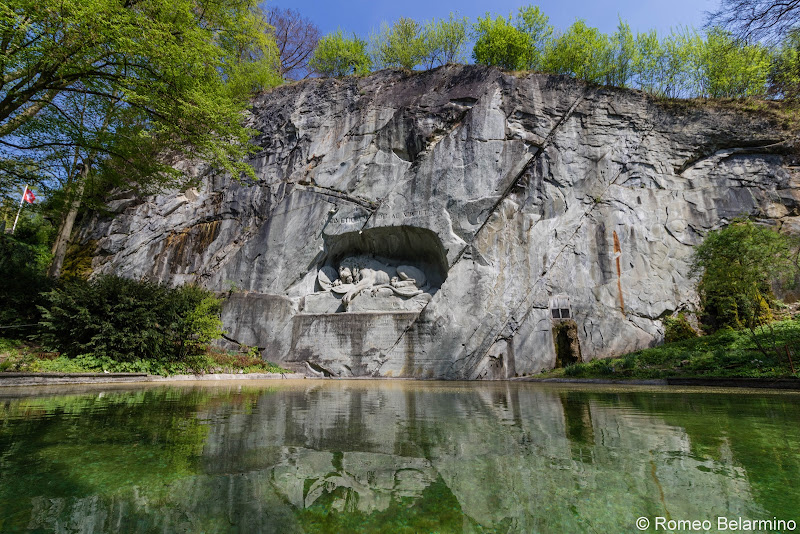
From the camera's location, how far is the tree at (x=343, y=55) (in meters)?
19.8

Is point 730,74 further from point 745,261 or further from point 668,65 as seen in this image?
point 745,261

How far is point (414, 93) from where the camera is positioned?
15.9 m

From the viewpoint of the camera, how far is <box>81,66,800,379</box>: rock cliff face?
11.7 m

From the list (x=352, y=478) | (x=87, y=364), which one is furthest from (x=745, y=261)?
(x=87, y=364)

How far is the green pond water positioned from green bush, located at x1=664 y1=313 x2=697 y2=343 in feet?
31.7

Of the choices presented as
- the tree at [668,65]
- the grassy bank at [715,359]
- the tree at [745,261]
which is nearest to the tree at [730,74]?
the tree at [668,65]

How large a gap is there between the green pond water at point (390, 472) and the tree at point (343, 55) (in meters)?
20.1

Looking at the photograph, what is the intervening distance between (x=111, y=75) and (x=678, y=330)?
14349mm

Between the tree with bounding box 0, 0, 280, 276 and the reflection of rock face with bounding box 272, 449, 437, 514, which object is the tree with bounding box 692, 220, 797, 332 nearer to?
the reflection of rock face with bounding box 272, 449, 437, 514

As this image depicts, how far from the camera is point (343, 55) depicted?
19641mm

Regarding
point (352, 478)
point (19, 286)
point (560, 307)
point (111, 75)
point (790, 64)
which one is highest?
point (790, 64)

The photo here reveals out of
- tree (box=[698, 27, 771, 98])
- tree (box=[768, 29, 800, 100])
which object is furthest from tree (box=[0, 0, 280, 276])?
tree (box=[698, 27, 771, 98])

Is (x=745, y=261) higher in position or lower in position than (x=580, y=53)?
lower

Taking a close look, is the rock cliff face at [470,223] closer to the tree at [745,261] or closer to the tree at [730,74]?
the tree at [730,74]
